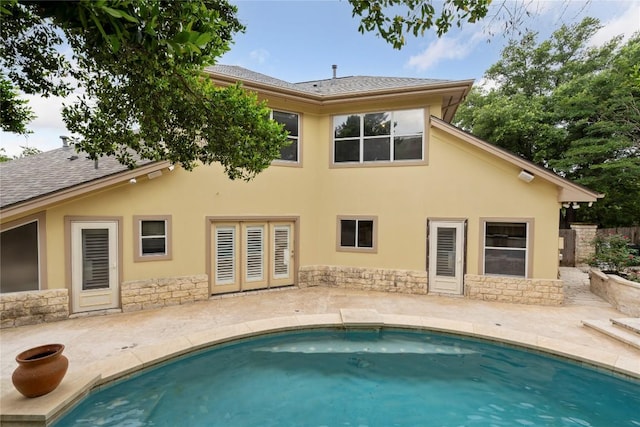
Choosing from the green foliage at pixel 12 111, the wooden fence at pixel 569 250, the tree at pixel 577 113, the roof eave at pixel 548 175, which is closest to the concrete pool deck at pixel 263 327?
the roof eave at pixel 548 175

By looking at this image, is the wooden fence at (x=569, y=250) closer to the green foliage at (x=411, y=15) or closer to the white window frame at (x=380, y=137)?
the white window frame at (x=380, y=137)

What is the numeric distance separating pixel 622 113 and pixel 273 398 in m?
19.0

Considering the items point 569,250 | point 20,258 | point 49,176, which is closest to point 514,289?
→ point 569,250

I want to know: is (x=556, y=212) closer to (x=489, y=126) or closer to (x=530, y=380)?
(x=530, y=380)

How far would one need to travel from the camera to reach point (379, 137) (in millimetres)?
9805

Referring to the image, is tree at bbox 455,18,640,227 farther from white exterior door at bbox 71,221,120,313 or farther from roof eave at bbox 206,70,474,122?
white exterior door at bbox 71,221,120,313

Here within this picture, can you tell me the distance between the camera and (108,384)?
4.70 m

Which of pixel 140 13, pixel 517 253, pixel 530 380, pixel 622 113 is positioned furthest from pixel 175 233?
pixel 622 113

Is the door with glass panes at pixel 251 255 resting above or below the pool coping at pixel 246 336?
above

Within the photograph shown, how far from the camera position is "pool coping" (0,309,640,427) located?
12.8 feet

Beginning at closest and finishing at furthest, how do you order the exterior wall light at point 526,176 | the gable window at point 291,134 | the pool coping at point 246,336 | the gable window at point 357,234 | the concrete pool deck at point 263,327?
the pool coping at point 246,336 → the concrete pool deck at point 263,327 → the exterior wall light at point 526,176 → the gable window at point 291,134 → the gable window at point 357,234

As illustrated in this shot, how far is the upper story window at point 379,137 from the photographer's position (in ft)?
31.1

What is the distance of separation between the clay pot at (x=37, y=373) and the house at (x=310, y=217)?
3499 mm

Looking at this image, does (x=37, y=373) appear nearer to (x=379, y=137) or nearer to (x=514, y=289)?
(x=379, y=137)
